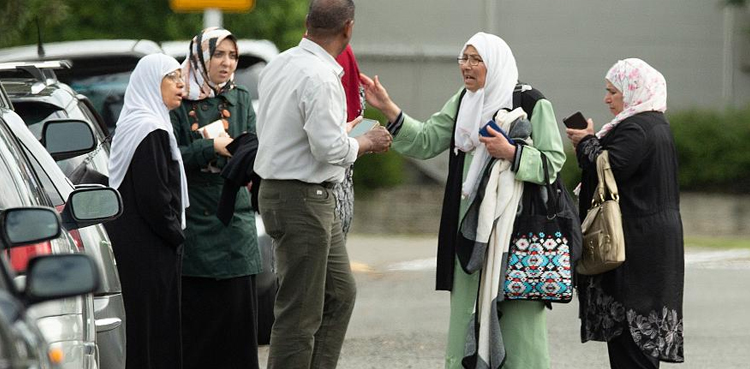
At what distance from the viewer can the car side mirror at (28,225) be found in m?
4.17

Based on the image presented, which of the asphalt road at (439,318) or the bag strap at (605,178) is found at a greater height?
the bag strap at (605,178)

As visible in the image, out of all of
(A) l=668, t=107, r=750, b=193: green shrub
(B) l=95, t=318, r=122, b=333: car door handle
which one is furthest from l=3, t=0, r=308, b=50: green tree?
(B) l=95, t=318, r=122, b=333: car door handle

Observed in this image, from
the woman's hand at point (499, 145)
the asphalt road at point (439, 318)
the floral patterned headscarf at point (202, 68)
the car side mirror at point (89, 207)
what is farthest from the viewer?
the asphalt road at point (439, 318)

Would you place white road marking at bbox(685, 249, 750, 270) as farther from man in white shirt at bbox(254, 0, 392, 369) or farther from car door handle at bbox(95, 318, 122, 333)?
car door handle at bbox(95, 318, 122, 333)

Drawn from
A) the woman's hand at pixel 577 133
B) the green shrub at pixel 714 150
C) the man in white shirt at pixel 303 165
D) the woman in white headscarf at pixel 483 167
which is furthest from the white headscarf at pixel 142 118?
the green shrub at pixel 714 150

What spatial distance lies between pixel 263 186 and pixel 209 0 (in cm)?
462

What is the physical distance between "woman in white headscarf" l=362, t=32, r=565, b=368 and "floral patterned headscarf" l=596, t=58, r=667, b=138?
1.37 feet

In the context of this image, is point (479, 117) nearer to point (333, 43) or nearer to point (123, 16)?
point (333, 43)

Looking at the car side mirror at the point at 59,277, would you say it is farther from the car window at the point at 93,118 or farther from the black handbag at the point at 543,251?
the car window at the point at 93,118

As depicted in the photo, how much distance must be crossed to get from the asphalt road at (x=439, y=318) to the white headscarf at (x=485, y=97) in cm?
207

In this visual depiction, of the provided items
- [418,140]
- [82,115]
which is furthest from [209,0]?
[418,140]

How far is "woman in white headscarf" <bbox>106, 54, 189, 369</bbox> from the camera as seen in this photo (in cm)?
693

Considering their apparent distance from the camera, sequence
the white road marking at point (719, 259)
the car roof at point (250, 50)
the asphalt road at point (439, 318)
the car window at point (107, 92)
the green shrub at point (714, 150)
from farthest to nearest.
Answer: the green shrub at point (714, 150) < the white road marking at point (719, 259) < the car roof at point (250, 50) < the car window at point (107, 92) < the asphalt road at point (439, 318)

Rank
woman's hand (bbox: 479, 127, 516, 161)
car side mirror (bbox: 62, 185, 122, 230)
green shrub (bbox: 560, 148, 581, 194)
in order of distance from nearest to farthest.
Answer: car side mirror (bbox: 62, 185, 122, 230)
woman's hand (bbox: 479, 127, 516, 161)
green shrub (bbox: 560, 148, 581, 194)
